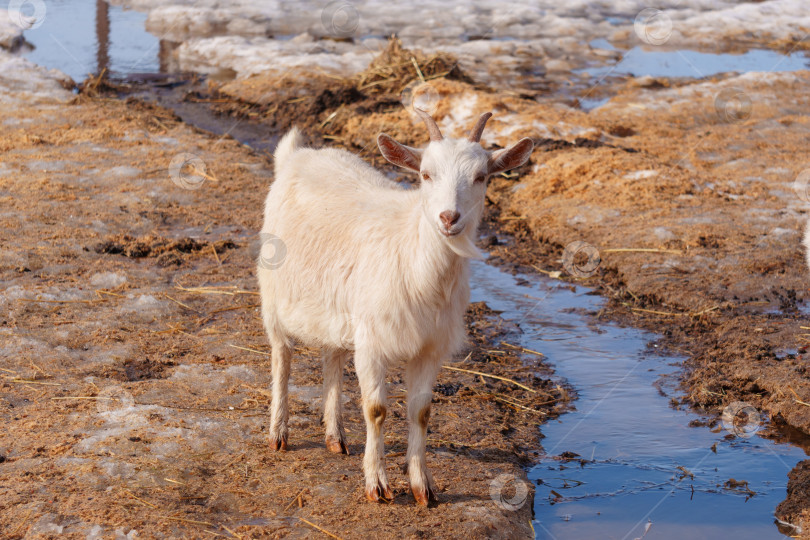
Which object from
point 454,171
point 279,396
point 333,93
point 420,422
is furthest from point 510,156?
point 333,93

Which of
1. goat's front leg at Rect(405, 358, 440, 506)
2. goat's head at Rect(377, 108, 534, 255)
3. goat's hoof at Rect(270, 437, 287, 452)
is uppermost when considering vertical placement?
goat's head at Rect(377, 108, 534, 255)

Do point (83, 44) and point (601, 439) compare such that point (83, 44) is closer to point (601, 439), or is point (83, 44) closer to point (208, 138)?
point (208, 138)

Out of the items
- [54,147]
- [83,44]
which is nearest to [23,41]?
[83,44]

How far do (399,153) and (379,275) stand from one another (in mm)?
681

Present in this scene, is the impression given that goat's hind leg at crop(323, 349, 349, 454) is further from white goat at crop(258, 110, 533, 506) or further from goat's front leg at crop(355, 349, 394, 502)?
goat's front leg at crop(355, 349, 394, 502)

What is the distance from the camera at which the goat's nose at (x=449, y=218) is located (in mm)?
4137

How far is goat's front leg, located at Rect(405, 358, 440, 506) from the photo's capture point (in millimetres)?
4688

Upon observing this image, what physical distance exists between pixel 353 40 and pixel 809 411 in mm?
14646

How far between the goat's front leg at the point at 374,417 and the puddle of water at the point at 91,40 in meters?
11.9

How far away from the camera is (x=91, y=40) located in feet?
59.2

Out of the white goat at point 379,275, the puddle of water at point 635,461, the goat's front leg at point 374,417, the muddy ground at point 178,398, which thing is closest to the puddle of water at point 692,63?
the muddy ground at point 178,398

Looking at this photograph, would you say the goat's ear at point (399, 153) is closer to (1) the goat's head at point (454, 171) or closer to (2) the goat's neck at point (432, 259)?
(1) the goat's head at point (454, 171)

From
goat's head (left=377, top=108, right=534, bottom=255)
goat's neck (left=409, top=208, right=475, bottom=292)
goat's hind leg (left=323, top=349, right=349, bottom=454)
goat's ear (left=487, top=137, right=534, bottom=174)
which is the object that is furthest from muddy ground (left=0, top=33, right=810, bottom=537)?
goat's ear (left=487, top=137, right=534, bottom=174)

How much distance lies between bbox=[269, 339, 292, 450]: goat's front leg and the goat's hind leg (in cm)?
26
